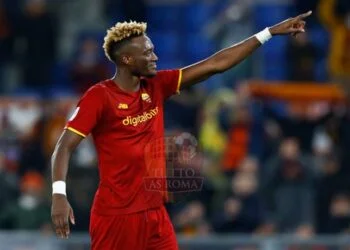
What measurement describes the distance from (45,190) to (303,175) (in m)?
2.74

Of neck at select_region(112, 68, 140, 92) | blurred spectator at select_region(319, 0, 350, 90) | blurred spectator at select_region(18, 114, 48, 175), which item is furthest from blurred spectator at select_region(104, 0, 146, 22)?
neck at select_region(112, 68, 140, 92)

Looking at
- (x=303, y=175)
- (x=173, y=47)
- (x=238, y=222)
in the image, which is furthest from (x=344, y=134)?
(x=173, y=47)

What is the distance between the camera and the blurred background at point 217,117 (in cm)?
1428

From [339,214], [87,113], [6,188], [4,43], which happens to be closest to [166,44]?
[4,43]

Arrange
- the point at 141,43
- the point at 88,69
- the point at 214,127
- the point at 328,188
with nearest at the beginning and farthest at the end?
the point at 141,43, the point at 328,188, the point at 214,127, the point at 88,69

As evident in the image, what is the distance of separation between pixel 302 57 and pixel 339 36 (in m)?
0.65

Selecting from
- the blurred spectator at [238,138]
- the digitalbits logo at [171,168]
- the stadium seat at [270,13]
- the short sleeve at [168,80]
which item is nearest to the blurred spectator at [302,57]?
the stadium seat at [270,13]

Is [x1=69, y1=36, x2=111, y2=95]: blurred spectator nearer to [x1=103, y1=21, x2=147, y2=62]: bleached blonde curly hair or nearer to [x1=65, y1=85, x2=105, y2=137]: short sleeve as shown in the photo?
[x1=103, y1=21, x2=147, y2=62]: bleached blonde curly hair

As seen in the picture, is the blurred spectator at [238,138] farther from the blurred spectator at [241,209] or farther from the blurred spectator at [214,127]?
the blurred spectator at [241,209]

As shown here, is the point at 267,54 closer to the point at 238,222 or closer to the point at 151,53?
the point at 238,222

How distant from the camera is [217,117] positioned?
15.8m

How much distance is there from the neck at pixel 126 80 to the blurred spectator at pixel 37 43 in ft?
29.0

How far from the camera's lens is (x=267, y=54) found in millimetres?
19094

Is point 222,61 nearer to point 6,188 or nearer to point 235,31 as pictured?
point 6,188
